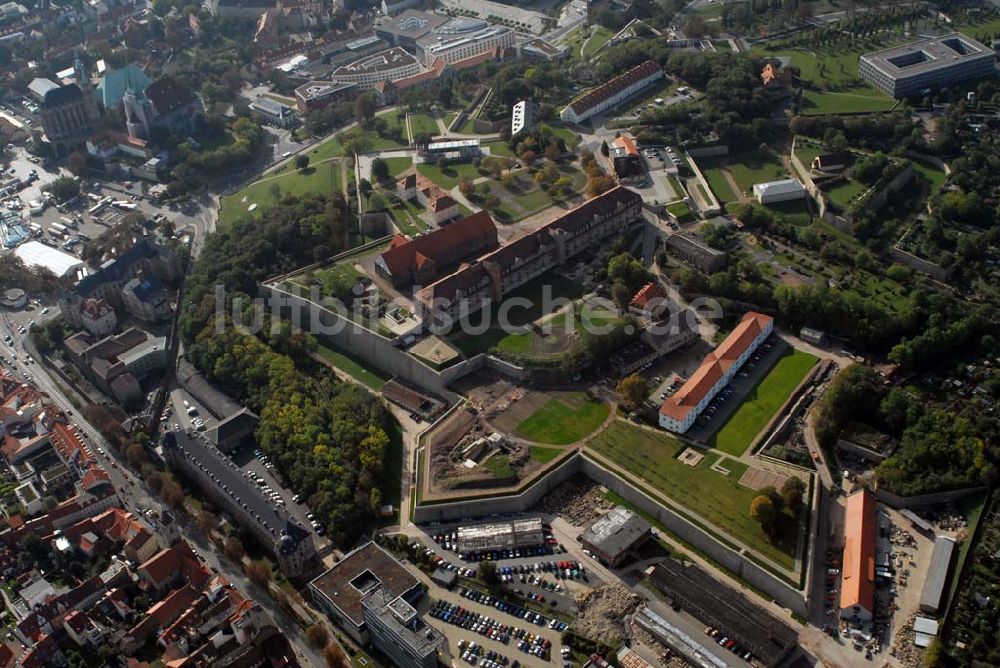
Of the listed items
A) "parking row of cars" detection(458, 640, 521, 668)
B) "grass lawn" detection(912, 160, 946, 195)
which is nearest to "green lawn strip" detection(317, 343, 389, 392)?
"parking row of cars" detection(458, 640, 521, 668)

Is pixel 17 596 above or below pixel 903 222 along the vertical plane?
below

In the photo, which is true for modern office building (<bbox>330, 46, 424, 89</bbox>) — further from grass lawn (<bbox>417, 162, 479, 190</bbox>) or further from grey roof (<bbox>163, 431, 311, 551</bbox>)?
grey roof (<bbox>163, 431, 311, 551</bbox>)

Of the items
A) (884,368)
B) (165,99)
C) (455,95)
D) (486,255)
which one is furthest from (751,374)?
(165,99)

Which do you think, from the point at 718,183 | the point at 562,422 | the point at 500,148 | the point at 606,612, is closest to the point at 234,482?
the point at 562,422

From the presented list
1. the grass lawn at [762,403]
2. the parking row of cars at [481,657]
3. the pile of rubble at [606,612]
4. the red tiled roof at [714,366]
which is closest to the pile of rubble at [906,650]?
the pile of rubble at [606,612]

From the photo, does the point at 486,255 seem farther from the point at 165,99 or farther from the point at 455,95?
the point at 165,99

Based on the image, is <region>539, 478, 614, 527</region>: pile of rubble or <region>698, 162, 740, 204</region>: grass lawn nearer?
<region>539, 478, 614, 527</region>: pile of rubble

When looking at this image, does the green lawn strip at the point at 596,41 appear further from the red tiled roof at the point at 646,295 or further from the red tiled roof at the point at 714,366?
the red tiled roof at the point at 714,366

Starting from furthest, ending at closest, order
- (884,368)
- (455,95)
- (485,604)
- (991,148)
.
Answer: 1. (455,95)
2. (991,148)
3. (884,368)
4. (485,604)
